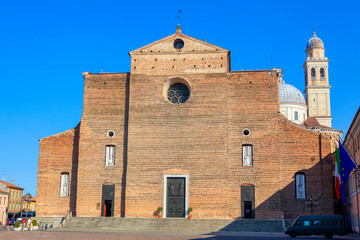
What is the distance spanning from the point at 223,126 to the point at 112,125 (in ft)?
27.8

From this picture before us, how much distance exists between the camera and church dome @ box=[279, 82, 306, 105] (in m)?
63.0

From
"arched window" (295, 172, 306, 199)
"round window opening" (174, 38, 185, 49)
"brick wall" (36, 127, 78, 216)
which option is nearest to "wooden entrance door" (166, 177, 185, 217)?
"brick wall" (36, 127, 78, 216)

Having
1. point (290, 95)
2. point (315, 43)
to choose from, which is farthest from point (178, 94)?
point (315, 43)

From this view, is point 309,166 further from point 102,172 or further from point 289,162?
point 102,172

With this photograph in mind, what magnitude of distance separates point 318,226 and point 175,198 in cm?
1049

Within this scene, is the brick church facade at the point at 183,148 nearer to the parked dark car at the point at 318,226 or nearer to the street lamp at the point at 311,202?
the street lamp at the point at 311,202

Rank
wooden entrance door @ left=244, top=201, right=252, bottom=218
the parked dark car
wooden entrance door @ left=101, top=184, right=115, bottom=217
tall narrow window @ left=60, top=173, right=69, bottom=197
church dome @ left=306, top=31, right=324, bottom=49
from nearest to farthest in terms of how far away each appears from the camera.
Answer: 1. the parked dark car
2. wooden entrance door @ left=244, top=201, right=252, bottom=218
3. wooden entrance door @ left=101, top=184, right=115, bottom=217
4. tall narrow window @ left=60, top=173, right=69, bottom=197
5. church dome @ left=306, top=31, right=324, bottom=49

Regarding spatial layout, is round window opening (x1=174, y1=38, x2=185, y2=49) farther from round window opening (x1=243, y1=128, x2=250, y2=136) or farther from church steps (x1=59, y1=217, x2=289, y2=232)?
church steps (x1=59, y1=217, x2=289, y2=232)

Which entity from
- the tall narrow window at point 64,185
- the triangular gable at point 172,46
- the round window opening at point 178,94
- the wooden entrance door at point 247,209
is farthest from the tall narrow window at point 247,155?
the tall narrow window at point 64,185

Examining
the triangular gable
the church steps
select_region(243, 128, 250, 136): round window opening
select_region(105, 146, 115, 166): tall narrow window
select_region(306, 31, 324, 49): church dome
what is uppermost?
select_region(306, 31, 324, 49): church dome

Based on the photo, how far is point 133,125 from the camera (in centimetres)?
3372

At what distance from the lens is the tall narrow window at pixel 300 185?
32.2 m

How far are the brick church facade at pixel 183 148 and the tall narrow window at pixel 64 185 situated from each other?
0.25 ft

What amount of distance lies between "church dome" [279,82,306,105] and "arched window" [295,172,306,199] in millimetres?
31424
